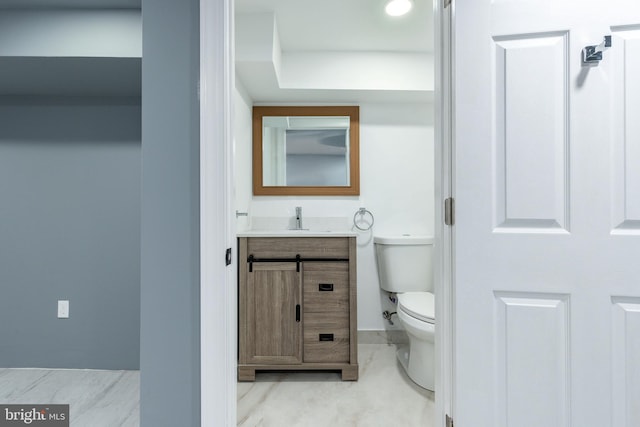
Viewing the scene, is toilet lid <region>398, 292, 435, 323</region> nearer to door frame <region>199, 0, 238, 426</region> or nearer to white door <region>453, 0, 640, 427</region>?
white door <region>453, 0, 640, 427</region>

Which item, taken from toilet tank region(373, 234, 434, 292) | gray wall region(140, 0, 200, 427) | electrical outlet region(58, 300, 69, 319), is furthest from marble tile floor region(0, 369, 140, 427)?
toilet tank region(373, 234, 434, 292)

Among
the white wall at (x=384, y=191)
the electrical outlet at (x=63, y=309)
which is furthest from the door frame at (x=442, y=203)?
the electrical outlet at (x=63, y=309)

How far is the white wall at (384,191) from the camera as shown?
2.51 metres

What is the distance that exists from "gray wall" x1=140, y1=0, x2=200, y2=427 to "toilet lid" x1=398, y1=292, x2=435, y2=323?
1.21 m

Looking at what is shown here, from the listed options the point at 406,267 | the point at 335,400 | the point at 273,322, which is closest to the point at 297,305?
the point at 273,322

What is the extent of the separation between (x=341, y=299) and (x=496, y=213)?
111 cm

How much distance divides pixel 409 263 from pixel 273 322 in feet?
3.39

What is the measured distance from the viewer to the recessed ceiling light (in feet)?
5.82

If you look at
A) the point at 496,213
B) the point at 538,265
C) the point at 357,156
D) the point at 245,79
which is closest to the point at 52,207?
the point at 245,79

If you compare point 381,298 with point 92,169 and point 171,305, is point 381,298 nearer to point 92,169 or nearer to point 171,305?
point 171,305

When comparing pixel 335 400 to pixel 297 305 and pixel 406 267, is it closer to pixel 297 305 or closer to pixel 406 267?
pixel 297 305

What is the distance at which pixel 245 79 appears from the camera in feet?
6.95

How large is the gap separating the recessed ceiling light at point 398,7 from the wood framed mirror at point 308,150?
0.75 m

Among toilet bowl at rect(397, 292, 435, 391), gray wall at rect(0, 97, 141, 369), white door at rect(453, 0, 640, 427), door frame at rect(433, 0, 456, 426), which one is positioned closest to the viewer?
white door at rect(453, 0, 640, 427)
